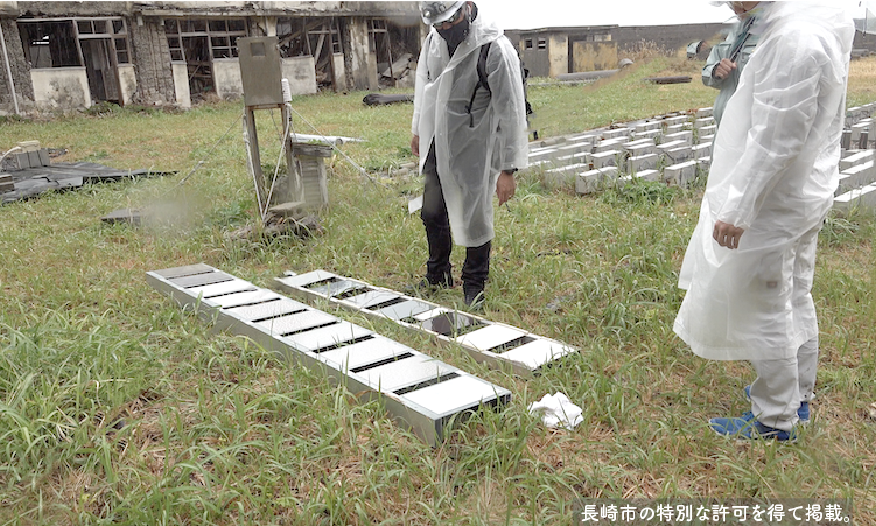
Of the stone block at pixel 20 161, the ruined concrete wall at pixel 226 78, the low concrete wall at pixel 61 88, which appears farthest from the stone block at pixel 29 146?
the ruined concrete wall at pixel 226 78

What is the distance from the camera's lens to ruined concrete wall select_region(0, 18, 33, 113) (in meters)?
13.2

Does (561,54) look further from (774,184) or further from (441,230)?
(774,184)

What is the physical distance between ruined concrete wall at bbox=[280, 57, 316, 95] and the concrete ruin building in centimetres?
3

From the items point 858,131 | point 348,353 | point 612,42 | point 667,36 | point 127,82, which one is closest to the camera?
point 348,353

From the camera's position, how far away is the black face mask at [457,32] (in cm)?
334

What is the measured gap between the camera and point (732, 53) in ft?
8.73

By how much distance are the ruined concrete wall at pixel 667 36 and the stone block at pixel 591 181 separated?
1.45m

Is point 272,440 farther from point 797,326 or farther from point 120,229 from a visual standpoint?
point 120,229

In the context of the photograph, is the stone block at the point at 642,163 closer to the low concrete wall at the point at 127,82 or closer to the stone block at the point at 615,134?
the stone block at the point at 615,134

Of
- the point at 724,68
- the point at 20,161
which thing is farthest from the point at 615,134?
the point at 20,161

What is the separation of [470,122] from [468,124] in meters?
0.01

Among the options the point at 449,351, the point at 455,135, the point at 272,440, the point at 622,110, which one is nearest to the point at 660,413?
the point at 449,351

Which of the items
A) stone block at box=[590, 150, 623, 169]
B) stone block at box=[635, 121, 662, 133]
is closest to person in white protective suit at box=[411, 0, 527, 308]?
stone block at box=[590, 150, 623, 169]

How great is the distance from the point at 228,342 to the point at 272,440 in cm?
95
